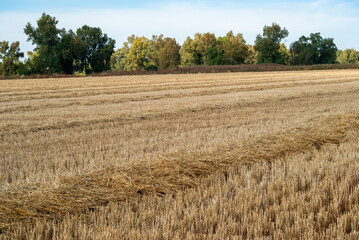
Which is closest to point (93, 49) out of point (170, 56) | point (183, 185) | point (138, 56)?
point (138, 56)

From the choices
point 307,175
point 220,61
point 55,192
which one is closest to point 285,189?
point 307,175

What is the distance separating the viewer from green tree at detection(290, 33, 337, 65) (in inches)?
3652

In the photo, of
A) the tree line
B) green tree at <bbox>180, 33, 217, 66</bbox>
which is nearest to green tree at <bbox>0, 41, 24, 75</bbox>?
the tree line

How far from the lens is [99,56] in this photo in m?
69.6

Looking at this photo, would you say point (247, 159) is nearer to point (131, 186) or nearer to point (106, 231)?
point (131, 186)

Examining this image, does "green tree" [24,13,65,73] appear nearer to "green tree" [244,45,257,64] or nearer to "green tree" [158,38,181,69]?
"green tree" [158,38,181,69]

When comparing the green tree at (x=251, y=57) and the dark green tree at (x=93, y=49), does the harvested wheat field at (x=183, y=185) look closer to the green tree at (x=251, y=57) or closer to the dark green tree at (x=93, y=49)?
the dark green tree at (x=93, y=49)

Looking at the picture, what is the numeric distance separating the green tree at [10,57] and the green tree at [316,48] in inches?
2677

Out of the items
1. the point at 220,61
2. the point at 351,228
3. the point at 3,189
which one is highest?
the point at 220,61

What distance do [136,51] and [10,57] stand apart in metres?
35.5

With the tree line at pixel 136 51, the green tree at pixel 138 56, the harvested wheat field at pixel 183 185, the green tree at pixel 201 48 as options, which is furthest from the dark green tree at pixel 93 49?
the harvested wheat field at pixel 183 185

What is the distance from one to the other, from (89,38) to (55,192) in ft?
237

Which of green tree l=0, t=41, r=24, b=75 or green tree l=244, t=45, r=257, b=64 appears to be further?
green tree l=244, t=45, r=257, b=64

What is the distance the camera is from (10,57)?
208ft
